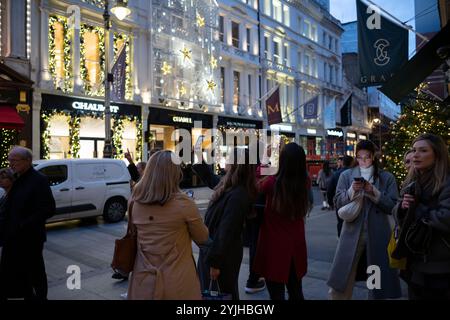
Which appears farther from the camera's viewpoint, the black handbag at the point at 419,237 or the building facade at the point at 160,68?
the building facade at the point at 160,68

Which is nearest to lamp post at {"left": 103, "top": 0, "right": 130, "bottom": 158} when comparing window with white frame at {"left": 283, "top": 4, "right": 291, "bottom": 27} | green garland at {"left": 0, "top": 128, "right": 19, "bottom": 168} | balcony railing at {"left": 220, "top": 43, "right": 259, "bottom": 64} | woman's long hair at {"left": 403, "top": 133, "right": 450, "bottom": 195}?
green garland at {"left": 0, "top": 128, "right": 19, "bottom": 168}

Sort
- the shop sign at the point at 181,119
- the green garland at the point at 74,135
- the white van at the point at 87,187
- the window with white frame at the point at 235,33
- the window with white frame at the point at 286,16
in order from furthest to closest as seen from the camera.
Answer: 1. the window with white frame at the point at 286,16
2. the window with white frame at the point at 235,33
3. the shop sign at the point at 181,119
4. the green garland at the point at 74,135
5. the white van at the point at 87,187

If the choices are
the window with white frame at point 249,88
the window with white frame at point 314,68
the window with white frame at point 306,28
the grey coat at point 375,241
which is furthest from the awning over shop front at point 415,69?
the window with white frame at point 314,68

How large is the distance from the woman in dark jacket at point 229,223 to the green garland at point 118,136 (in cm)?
1734

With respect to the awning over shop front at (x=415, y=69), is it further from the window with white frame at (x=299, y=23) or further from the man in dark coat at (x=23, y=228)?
the window with white frame at (x=299, y=23)

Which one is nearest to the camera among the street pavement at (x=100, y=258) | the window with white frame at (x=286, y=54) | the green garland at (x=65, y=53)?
the street pavement at (x=100, y=258)

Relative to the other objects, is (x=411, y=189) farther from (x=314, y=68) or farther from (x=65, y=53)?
(x=314, y=68)

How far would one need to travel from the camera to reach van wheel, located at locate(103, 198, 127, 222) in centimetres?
1159

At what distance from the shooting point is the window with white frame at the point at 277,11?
33.5m

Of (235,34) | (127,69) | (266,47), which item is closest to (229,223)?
(127,69)

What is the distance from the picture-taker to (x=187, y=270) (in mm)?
2957

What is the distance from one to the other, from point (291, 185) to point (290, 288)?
1028 millimetres

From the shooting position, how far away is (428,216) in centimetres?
303

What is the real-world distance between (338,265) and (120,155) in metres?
17.6
